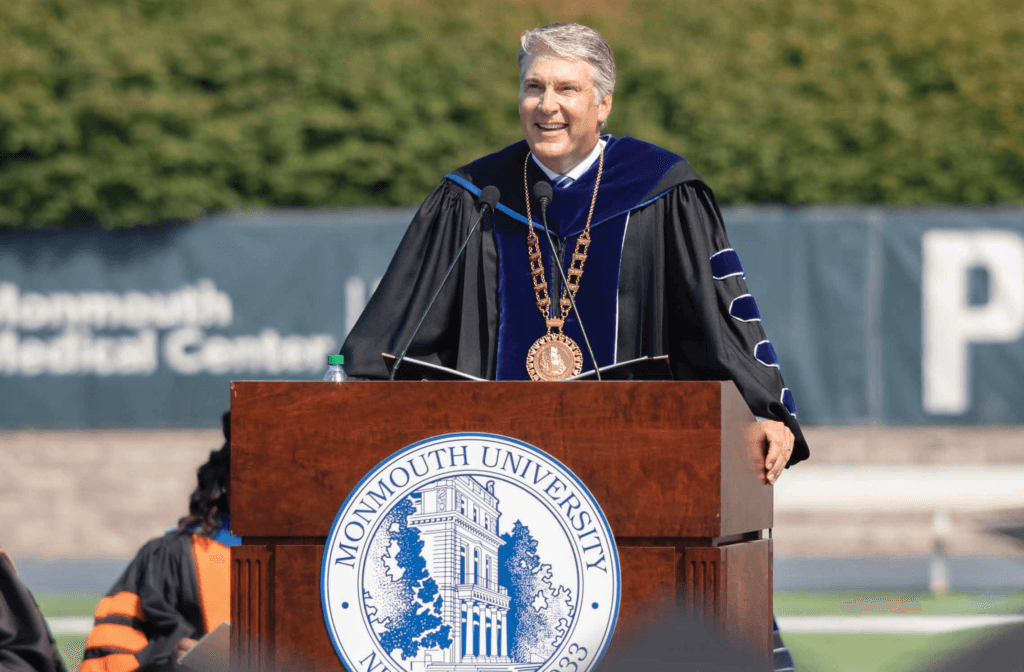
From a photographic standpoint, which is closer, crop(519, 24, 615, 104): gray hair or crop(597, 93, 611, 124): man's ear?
crop(519, 24, 615, 104): gray hair

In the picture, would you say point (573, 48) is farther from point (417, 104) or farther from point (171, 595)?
point (417, 104)

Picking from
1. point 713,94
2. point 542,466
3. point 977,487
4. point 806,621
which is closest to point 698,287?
point 542,466

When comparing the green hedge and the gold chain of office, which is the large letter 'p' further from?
the gold chain of office

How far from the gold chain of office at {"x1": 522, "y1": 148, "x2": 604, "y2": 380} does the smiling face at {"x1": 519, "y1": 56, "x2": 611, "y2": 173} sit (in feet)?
0.52

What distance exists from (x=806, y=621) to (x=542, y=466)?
505 centimetres

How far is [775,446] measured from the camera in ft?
10.8

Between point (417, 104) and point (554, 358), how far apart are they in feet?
21.6

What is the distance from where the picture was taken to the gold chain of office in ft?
11.8

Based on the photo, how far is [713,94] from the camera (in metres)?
9.91

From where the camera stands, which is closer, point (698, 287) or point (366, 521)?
point (366, 521)


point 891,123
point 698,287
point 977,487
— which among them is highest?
point 891,123

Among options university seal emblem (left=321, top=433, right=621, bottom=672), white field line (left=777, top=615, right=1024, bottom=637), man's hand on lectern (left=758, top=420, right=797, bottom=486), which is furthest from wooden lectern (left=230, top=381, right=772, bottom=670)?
white field line (left=777, top=615, right=1024, bottom=637)

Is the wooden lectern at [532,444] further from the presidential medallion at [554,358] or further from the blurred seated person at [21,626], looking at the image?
the blurred seated person at [21,626]

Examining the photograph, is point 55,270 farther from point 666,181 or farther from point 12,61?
point 666,181
